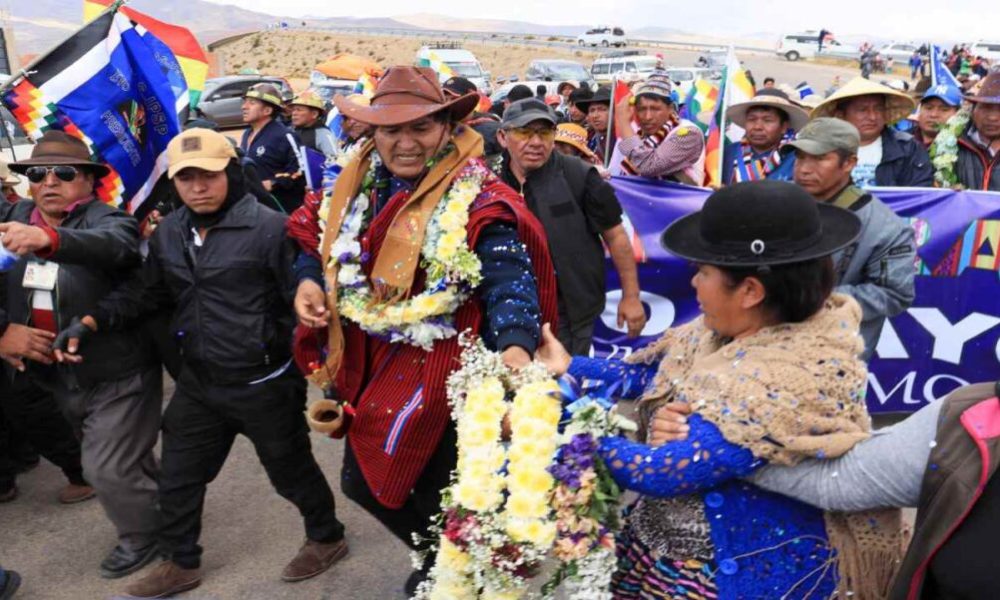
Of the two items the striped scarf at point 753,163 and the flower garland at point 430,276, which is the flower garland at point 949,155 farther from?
the flower garland at point 430,276

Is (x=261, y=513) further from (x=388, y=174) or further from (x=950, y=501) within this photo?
(x=950, y=501)

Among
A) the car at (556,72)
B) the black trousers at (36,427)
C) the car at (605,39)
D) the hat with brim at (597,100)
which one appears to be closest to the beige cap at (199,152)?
the black trousers at (36,427)

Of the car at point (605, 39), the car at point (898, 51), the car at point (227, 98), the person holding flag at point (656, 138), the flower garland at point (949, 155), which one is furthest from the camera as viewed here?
the car at point (605, 39)

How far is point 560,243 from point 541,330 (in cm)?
139

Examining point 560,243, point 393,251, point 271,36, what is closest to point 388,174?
point 393,251

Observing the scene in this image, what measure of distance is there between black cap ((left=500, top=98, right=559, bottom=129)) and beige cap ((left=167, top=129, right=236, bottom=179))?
143 cm

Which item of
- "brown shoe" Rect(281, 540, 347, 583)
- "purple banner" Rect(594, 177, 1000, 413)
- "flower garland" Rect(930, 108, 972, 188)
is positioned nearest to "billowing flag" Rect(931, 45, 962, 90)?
"flower garland" Rect(930, 108, 972, 188)

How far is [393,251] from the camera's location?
297cm

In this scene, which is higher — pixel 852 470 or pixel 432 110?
pixel 432 110

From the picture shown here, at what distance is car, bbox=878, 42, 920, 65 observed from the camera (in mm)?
53694

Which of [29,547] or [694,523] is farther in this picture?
[29,547]

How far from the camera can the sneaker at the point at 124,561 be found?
3895 mm

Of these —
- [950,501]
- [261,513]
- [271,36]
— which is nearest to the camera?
[950,501]

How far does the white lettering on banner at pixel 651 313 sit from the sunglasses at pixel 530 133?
1609 mm
